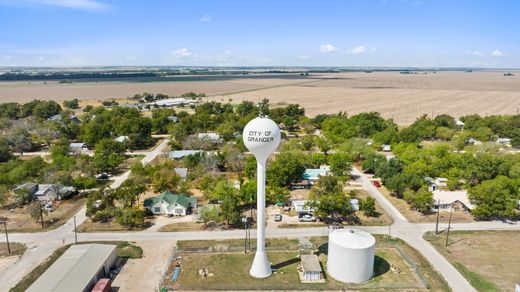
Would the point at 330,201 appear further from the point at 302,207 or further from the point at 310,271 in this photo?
the point at 310,271

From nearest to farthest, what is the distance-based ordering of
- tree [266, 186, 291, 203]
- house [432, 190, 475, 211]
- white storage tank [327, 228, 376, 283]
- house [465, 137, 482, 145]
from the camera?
1. white storage tank [327, 228, 376, 283]
2. house [432, 190, 475, 211]
3. tree [266, 186, 291, 203]
4. house [465, 137, 482, 145]

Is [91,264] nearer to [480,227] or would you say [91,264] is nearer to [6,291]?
[6,291]

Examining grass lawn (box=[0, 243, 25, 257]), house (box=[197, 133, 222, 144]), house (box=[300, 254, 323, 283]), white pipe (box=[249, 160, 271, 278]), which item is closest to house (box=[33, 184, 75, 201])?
grass lawn (box=[0, 243, 25, 257])

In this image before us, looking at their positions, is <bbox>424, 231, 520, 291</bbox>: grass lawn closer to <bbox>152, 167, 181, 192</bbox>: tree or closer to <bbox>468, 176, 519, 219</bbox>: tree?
<bbox>468, 176, 519, 219</bbox>: tree

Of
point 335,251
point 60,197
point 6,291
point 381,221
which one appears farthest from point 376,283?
point 60,197

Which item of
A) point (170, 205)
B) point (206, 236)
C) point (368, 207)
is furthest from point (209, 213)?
point (368, 207)
